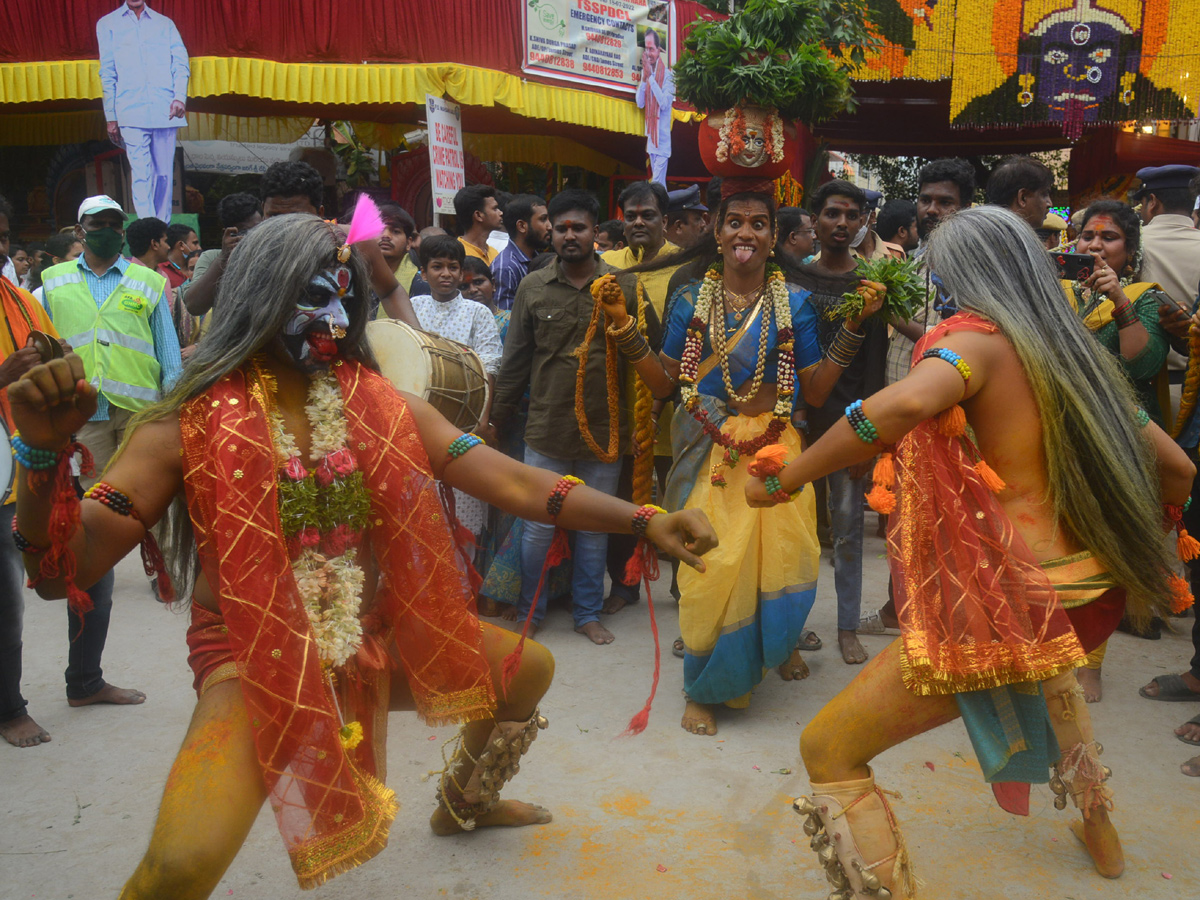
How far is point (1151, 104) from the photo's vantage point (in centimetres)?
1320

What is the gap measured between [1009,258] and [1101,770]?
161 centimetres

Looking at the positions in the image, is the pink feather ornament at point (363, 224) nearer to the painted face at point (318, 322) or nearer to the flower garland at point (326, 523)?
the painted face at point (318, 322)

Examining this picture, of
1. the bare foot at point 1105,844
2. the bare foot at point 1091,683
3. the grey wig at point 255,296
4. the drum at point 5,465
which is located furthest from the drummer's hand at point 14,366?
the bare foot at point 1091,683

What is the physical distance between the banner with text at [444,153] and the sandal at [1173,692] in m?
6.97

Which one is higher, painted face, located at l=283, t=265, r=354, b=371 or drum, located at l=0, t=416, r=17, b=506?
painted face, located at l=283, t=265, r=354, b=371

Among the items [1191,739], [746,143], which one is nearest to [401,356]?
[746,143]

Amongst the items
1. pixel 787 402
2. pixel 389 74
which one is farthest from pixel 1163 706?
pixel 389 74

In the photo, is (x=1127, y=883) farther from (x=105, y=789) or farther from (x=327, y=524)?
(x=105, y=789)

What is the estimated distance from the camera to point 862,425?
2639mm

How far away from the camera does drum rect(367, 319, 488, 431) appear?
12.6 feet

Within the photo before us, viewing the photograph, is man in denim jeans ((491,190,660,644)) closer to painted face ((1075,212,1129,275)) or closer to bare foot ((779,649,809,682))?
bare foot ((779,649,809,682))

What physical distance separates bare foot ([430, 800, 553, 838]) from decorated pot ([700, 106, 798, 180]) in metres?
2.77

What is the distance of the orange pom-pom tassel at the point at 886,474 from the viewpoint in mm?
2850

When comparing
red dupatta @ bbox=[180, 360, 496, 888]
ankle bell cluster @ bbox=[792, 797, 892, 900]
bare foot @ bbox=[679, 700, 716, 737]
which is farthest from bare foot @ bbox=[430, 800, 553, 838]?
ankle bell cluster @ bbox=[792, 797, 892, 900]
